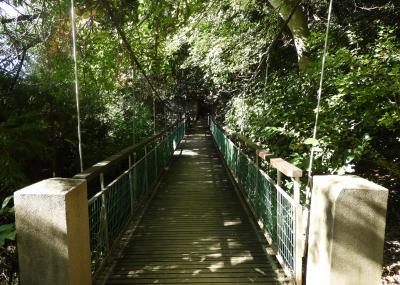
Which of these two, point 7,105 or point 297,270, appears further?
point 7,105

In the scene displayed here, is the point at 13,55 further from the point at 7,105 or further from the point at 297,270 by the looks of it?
the point at 297,270

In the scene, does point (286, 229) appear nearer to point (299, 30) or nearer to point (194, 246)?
point (194, 246)

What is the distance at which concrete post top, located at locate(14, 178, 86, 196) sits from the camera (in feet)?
5.09

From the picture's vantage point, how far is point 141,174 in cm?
422

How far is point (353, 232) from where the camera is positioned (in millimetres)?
1621

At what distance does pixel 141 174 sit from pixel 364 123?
265cm

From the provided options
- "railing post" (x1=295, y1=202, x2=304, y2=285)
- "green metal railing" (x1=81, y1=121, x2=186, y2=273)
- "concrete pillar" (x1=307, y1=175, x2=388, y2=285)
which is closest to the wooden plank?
"railing post" (x1=295, y1=202, x2=304, y2=285)

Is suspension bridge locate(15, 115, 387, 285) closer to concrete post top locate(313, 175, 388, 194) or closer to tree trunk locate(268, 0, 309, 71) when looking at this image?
concrete post top locate(313, 175, 388, 194)

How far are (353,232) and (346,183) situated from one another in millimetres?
231

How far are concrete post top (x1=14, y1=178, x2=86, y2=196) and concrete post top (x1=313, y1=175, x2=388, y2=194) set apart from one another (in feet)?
4.10

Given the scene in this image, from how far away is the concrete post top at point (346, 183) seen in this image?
1.60m

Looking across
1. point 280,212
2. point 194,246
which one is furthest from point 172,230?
point 280,212

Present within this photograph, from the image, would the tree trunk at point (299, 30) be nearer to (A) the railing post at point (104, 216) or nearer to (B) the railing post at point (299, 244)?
(B) the railing post at point (299, 244)

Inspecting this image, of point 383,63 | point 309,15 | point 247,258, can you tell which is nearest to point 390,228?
point 383,63
